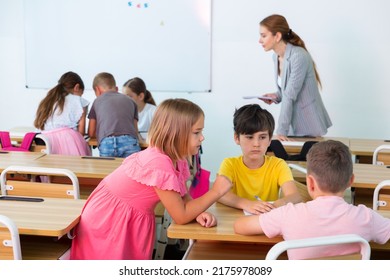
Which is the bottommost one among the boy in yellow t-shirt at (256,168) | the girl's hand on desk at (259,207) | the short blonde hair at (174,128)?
the girl's hand on desk at (259,207)

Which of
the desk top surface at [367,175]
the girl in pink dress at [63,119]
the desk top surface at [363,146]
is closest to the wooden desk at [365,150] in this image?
the desk top surface at [363,146]

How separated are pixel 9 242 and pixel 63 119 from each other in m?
2.35

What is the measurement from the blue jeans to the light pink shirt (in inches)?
102

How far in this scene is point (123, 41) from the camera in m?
6.25

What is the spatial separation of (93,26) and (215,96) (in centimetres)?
150

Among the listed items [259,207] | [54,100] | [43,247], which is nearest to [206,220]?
[259,207]

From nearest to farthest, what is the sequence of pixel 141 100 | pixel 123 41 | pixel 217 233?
pixel 217 233 → pixel 141 100 → pixel 123 41

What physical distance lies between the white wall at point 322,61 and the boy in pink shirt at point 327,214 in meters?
4.00

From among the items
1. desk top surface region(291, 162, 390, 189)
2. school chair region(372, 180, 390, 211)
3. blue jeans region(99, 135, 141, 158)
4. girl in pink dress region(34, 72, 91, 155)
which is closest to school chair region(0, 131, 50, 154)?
girl in pink dress region(34, 72, 91, 155)

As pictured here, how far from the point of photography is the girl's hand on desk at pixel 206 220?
7.41ft

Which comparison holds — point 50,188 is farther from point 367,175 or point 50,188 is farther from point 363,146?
point 363,146

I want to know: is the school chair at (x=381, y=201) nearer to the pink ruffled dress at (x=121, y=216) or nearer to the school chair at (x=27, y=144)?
the pink ruffled dress at (x=121, y=216)

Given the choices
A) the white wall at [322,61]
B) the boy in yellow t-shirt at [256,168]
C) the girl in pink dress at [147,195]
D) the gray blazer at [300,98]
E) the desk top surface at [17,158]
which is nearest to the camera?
the girl in pink dress at [147,195]
